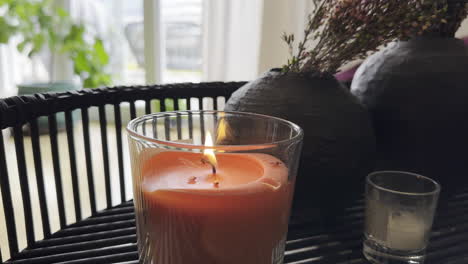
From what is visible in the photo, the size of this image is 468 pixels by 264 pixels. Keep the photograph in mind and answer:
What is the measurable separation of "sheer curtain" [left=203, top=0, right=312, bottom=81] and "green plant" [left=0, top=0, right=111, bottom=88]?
0.86 metres

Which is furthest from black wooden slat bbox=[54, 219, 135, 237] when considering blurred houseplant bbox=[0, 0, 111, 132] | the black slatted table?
blurred houseplant bbox=[0, 0, 111, 132]

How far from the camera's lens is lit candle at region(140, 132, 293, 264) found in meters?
0.27

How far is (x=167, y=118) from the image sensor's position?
36cm

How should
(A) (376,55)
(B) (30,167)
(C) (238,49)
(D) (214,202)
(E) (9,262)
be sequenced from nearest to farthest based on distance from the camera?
(D) (214,202) → (E) (9,262) → (A) (376,55) → (B) (30,167) → (C) (238,49)

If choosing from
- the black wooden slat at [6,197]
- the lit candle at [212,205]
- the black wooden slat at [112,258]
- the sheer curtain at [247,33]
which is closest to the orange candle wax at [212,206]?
the lit candle at [212,205]

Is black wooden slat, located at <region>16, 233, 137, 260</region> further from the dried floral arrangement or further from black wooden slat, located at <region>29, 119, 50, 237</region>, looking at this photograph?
the dried floral arrangement

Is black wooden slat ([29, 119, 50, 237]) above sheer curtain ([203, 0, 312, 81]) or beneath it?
beneath

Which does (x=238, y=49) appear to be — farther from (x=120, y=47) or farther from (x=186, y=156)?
(x=186, y=156)

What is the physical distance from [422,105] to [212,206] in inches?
13.1

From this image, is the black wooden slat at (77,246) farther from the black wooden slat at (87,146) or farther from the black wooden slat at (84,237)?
the black wooden slat at (87,146)

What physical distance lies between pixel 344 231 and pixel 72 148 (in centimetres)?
37

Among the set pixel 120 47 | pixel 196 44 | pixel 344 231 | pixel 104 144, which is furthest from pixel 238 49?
pixel 344 231

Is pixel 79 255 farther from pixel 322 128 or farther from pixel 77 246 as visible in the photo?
pixel 322 128

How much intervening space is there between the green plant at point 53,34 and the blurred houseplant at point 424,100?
2.32m
